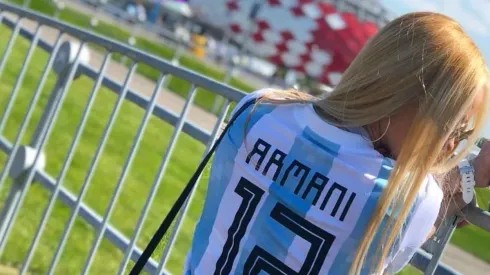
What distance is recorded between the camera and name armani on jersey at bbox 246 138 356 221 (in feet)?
5.44

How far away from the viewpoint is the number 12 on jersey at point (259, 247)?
5.53 ft

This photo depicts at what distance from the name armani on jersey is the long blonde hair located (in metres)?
0.08

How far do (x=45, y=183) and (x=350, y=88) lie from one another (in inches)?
85.1

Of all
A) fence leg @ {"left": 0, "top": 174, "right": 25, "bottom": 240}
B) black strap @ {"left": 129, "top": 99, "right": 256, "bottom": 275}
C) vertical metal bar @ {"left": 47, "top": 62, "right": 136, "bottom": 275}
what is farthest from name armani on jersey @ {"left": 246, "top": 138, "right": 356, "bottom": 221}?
fence leg @ {"left": 0, "top": 174, "right": 25, "bottom": 240}

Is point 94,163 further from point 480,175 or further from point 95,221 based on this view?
point 480,175

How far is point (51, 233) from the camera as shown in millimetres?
4512

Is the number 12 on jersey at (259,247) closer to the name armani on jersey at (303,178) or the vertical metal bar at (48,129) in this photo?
the name armani on jersey at (303,178)

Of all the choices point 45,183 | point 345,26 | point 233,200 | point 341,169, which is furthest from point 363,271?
point 345,26

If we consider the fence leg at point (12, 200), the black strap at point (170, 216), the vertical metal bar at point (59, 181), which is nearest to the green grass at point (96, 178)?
the fence leg at point (12, 200)

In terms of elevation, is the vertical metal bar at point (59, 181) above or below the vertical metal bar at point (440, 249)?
below

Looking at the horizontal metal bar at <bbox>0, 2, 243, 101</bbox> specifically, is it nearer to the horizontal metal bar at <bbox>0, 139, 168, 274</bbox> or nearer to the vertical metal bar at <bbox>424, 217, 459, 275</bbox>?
the horizontal metal bar at <bbox>0, 139, 168, 274</bbox>

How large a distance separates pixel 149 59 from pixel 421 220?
1573mm

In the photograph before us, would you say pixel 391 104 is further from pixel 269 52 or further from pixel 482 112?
pixel 269 52

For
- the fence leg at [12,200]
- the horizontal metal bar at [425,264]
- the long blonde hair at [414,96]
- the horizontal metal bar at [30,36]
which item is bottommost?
the fence leg at [12,200]
